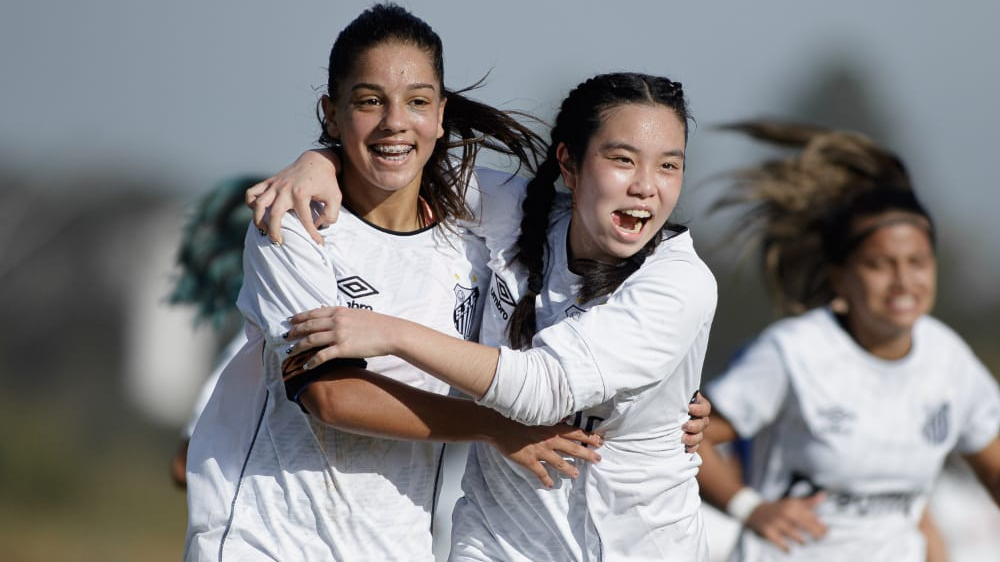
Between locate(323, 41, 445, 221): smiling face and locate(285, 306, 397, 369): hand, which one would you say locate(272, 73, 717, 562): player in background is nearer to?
locate(285, 306, 397, 369): hand

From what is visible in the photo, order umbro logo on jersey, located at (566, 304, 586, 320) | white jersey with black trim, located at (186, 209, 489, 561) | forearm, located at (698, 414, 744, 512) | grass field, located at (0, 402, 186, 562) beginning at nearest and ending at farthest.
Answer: white jersey with black trim, located at (186, 209, 489, 561) < umbro logo on jersey, located at (566, 304, 586, 320) < forearm, located at (698, 414, 744, 512) < grass field, located at (0, 402, 186, 562)

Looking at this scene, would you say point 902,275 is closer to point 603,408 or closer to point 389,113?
point 603,408

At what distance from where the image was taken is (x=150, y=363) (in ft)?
63.0

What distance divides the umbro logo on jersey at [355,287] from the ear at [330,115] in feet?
1.30

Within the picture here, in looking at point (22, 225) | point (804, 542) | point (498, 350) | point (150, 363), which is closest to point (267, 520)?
point (498, 350)

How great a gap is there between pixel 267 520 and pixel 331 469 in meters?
0.19

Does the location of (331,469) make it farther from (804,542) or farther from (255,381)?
(804,542)

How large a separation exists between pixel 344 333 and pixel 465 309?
0.55m

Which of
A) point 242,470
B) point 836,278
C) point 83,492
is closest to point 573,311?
point 242,470

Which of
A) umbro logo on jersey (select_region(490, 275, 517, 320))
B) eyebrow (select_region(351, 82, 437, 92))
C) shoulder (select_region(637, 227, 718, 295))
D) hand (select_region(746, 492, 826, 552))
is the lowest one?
hand (select_region(746, 492, 826, 552))

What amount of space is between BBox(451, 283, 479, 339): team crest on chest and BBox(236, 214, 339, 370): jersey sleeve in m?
0.36

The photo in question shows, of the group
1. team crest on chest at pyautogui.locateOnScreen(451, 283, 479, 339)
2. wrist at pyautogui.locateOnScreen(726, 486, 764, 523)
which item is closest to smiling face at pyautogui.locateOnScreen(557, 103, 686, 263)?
team crest on chest at pyautogui.locateOnScreen(451, 283, 479, 339)

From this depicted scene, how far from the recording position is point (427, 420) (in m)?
3.17

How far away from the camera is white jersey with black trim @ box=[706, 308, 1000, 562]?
5098mm
